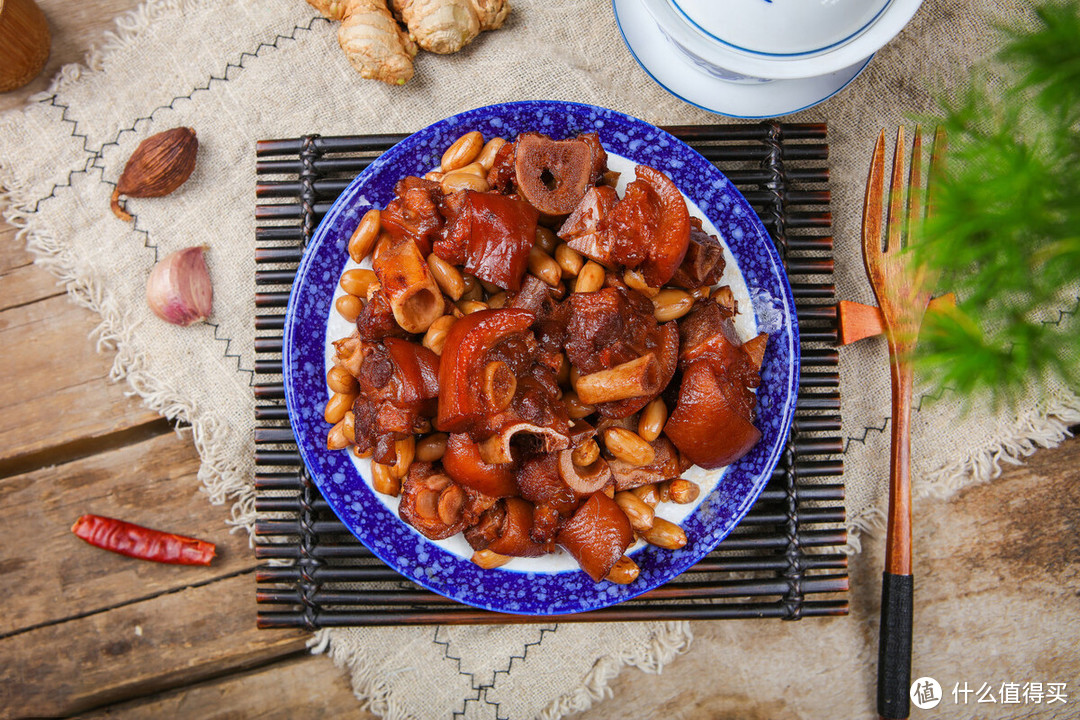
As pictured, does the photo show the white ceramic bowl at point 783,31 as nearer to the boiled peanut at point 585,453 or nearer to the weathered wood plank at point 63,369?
the boiled peanut at point 585,453

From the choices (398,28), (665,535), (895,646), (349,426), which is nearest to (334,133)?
→ (398,28)

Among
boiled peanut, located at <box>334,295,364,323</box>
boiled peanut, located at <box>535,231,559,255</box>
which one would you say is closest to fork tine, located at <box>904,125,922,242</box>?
boiled peanut, located at <box>535,231,559,255</box>

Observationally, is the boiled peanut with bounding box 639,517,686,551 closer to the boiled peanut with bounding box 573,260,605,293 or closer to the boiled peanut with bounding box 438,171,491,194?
the boiled peanut with bounding box 573,260,605,293

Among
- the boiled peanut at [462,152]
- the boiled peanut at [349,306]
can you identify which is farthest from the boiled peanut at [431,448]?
the boiled peanut at [462,152]

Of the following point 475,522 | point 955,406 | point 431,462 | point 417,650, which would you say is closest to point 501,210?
point 431,462

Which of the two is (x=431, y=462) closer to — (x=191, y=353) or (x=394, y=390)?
(x=394, y=390)
